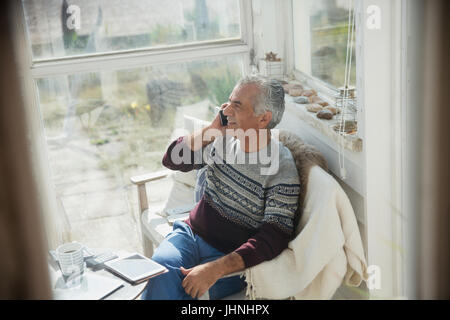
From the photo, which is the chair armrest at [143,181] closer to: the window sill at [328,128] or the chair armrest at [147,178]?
the chair armrest at [147,178]

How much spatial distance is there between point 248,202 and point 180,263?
0.38 metres

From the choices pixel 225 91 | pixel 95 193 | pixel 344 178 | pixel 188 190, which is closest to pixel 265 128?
pixel 344 178

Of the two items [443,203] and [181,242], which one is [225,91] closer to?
[181,242]

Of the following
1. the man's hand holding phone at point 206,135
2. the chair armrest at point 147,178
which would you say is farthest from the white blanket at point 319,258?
the chair armrest at point 147,178

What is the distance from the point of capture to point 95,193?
3268mm

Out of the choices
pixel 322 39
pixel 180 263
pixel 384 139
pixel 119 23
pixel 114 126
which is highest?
pixel 119 23

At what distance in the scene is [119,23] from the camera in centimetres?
296

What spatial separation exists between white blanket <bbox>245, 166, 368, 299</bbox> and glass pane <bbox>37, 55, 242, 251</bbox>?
1.44 metres

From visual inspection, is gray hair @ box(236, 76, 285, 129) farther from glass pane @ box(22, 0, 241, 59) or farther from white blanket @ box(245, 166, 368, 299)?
glass pane @ box(22, 0, 241, 59)

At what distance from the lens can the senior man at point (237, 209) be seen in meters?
1.89

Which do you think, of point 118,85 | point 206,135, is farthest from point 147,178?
point 118,85

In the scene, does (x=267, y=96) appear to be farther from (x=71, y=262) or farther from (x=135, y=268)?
(x=71, y=262)

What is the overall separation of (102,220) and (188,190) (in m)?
0.83

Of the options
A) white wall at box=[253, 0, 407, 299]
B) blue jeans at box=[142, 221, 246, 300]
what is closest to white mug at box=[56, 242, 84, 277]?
blue jeans at box=[142, 221, 246, 300]
